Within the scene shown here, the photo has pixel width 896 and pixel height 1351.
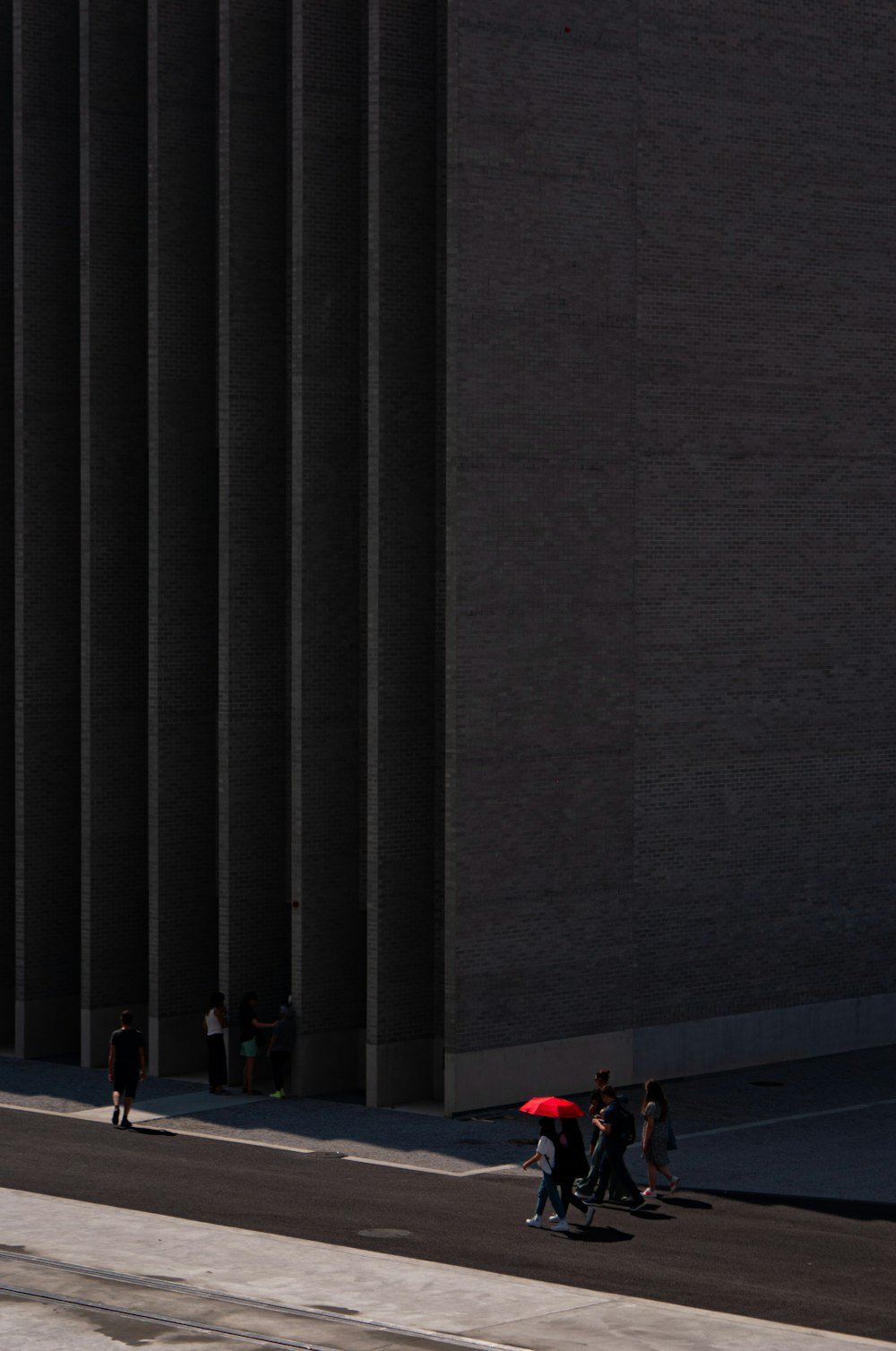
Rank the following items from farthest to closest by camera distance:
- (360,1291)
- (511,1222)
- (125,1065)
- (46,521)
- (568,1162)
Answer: (46,521), (125,1065), (511,1222), (568,1162), (360,1291)

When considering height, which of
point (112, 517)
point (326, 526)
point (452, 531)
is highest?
point (112, 517)

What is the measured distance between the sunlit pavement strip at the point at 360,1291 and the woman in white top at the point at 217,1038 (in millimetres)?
7283

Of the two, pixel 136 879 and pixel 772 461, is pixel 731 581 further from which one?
pixel 136 879

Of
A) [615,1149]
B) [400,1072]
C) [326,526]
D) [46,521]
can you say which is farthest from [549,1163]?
[46,521]

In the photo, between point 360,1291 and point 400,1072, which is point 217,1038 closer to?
point 400,1072

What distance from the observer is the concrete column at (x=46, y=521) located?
30578 mm

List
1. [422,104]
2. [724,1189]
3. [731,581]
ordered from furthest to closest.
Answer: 1. [731,581]
2. [422,104]
3. [724,1189]

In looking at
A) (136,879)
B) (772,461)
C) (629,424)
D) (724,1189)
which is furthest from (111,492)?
(724,1189)

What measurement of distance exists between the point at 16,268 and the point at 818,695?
43.6 feet

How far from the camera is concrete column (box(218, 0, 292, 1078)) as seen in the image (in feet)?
92.5

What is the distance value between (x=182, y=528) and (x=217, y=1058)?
735cm

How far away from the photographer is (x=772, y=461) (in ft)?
98.2

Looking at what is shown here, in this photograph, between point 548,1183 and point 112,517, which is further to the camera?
point 112,517

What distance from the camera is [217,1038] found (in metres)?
27.9
